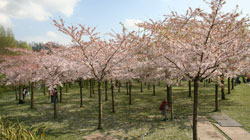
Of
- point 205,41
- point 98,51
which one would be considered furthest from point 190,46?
point 98,51

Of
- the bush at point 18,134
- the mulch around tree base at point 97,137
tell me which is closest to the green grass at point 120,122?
the mulch around tree base at point 97,137

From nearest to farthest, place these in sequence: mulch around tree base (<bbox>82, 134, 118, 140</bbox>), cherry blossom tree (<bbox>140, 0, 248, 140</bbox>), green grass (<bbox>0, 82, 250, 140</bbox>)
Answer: cherry blossom tree (<bbox>140, 0, 248, 140</bbox>) → mulch around tree base (<bbox>82, 134, 118, 140</bbox>) → green grass (<bbox>0, 82, 250, 140</bbox>)

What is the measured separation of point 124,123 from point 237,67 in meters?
7.70

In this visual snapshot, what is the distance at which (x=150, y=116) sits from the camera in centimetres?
1302

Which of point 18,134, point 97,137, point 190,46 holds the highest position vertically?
point 190,46

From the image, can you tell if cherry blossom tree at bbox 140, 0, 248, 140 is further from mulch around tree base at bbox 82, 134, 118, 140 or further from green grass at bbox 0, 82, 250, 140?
mulch around tree base at bbox 82, 134, 118, 140

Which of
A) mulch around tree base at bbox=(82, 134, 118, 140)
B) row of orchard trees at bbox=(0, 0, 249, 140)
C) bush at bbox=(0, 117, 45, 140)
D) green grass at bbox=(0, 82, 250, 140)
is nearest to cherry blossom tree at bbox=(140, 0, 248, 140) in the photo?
row of orchard trees at bbox=(0, 0, 249, 140)

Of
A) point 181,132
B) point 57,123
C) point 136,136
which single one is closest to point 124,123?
point 136,136

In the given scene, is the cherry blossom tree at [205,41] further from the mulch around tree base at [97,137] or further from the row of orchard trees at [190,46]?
the mulch around tree base at [97,137]

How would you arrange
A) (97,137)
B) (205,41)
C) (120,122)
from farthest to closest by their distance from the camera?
(120,122) → (97,137) → (205,41)

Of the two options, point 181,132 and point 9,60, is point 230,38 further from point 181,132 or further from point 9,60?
point 9,60

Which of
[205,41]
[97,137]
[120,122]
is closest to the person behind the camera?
[205,41]

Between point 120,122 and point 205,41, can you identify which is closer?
point 205,41

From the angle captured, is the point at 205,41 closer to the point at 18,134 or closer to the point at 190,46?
the point at 190,46
